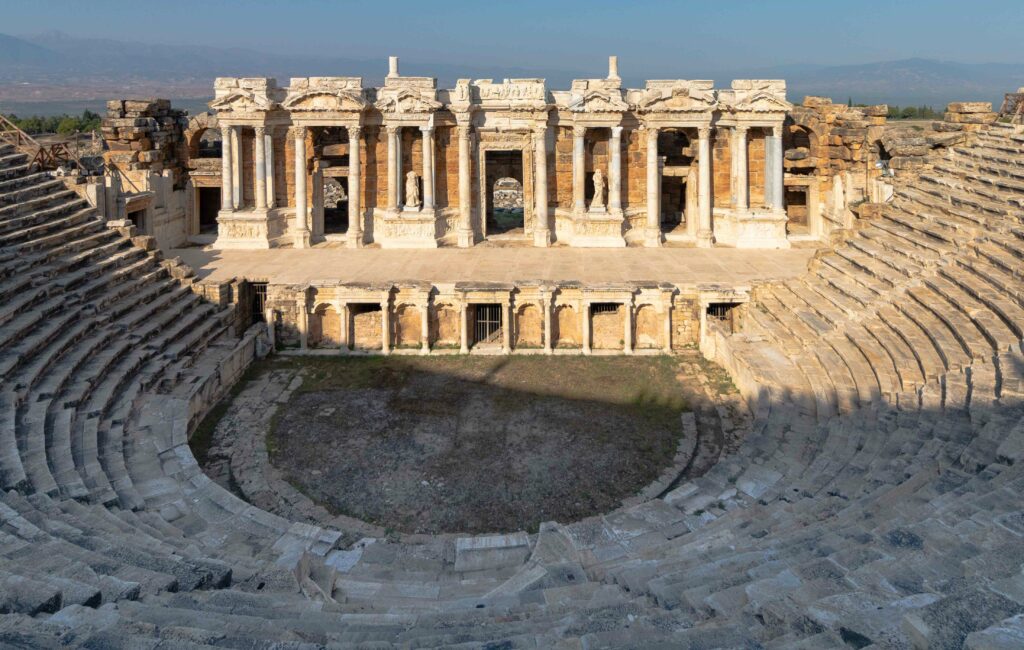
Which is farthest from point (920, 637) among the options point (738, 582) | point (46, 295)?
point (46, 295)

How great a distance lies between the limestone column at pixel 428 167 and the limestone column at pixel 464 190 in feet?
2.81

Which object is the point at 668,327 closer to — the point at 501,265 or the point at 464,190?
the point at 501,265

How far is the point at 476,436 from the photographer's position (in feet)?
50.4

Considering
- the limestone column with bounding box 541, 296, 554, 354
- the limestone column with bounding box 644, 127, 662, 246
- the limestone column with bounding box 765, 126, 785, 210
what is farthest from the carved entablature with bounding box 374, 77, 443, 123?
the limestone column with bounding box 765, 126, 785, 210

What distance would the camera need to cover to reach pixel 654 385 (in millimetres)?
18141

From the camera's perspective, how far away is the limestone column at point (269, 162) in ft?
88.0

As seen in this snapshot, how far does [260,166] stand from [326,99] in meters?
2.85

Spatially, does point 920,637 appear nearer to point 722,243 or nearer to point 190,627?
point 190,627

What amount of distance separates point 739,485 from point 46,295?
12.3 metres

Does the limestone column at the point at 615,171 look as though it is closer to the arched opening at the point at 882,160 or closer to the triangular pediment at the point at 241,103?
the arched opening at the point at 882,160

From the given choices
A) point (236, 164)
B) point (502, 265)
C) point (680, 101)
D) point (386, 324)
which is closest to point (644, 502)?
point (386, 324)

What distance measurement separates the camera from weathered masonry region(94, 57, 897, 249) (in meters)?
26.5

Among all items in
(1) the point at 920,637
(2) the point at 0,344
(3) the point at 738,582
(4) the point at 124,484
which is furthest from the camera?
(2) the point at 0,344

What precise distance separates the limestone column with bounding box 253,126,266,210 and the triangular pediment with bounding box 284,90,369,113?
46.3 inches
